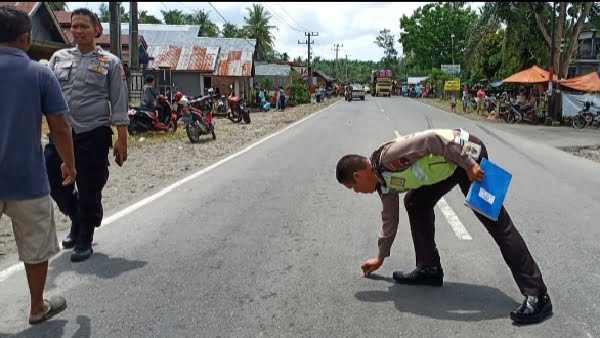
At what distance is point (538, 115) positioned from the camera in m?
26.1

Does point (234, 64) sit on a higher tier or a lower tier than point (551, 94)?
higher

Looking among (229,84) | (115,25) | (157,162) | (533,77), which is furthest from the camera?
(229,84)

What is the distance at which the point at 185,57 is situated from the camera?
3919 centimetres

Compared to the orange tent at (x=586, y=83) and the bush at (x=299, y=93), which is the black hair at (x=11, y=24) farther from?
the bush at (x=299, y=93)

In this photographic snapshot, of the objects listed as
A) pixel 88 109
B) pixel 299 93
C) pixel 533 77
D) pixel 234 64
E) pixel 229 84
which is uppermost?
pixel 234 64

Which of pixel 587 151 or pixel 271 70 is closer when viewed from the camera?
pixel 587 151

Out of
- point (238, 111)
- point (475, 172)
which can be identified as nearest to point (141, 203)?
point (475, 172)

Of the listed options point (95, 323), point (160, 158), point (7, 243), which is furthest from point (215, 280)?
point (160, 158)

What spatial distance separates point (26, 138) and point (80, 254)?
172 cm

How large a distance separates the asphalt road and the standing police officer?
1.88 feet

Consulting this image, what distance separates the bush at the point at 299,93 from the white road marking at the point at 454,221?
36.7 meters

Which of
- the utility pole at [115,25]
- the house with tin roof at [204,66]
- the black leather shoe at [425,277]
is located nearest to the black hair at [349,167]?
the black leather shoe at [425,277]

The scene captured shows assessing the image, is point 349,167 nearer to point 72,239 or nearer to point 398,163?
point 398,163

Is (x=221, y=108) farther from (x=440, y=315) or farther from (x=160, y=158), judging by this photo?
(x=440, y=315)
